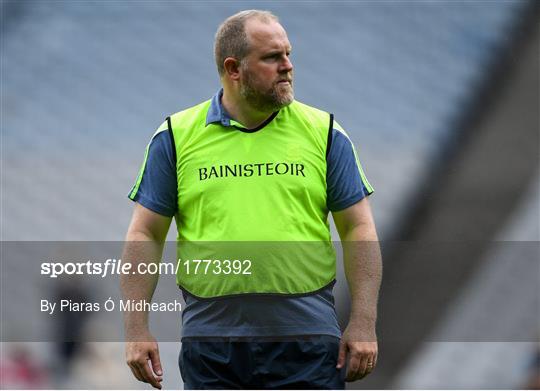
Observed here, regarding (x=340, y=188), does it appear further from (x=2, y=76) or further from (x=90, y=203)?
(x=2, y=76)

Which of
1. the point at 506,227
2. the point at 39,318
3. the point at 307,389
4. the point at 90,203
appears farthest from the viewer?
the point at 90,203

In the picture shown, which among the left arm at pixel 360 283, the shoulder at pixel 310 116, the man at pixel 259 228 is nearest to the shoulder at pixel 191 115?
the man at pixel 259 228

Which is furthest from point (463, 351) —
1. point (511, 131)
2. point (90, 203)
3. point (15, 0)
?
point (15, 0)

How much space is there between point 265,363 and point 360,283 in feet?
0.73

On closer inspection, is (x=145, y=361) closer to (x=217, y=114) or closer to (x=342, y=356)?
(x=342, y=356)

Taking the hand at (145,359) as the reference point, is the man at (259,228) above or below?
above

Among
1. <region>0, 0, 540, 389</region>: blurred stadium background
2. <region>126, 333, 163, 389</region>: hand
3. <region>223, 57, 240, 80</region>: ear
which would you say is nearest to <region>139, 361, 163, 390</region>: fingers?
<region>126, 333, 163, 389</region>: hand

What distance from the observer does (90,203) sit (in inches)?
197

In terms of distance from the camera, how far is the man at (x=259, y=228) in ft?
5.49

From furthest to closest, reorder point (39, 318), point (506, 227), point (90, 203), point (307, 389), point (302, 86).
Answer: point (302, 86) → point (90, 203) → point (506, 227) → point (39, 318) → point (307, 389)

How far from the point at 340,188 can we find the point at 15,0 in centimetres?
370

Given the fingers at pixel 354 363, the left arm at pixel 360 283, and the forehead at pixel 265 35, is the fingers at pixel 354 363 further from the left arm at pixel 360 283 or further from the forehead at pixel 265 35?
the forehead at pixel 265 35

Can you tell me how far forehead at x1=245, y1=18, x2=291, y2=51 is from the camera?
1695mm

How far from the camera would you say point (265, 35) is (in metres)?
1.70
